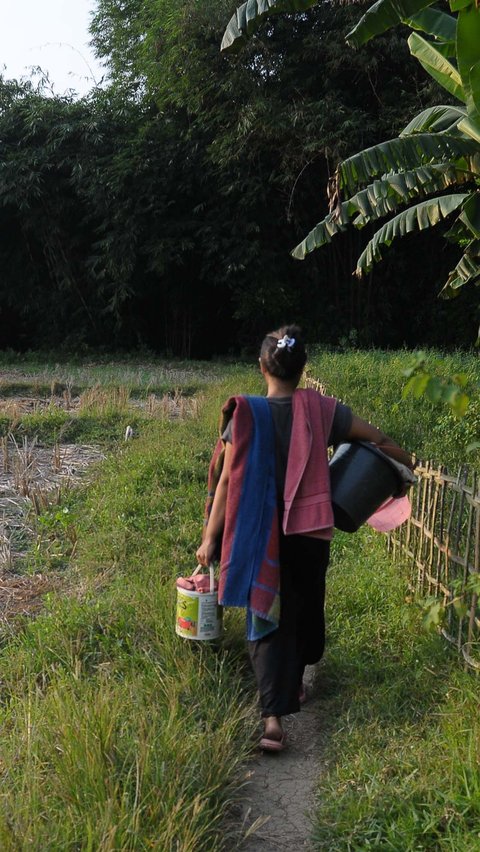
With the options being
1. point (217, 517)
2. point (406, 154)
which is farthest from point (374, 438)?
point (406, 154)

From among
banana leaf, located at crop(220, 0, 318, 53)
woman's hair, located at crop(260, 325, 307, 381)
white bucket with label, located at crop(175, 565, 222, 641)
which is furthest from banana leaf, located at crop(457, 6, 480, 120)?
white bucket with label, located at crop(175, 565, 222, 641)

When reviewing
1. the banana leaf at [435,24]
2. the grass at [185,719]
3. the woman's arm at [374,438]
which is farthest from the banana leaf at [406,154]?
the woman's arm at [374,438]

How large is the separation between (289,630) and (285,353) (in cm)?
103

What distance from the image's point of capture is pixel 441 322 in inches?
721

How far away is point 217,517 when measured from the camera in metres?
3.40

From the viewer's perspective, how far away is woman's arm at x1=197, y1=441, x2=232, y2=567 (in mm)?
3340

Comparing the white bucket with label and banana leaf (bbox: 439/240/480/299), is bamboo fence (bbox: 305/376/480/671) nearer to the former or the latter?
the white bucket with label

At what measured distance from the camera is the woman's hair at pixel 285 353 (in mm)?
3262

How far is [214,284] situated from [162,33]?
5.12m

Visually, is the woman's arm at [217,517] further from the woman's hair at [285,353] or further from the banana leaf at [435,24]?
the banana leaf at [435,24]

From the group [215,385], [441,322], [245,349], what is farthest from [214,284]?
[215,385]

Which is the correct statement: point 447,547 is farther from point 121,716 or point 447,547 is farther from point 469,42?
point 469,42

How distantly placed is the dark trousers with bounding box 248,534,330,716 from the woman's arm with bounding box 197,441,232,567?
0.83 feet

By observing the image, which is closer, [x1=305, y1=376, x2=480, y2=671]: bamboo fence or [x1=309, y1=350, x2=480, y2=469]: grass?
[x1=305, y1=376, x2=480, y2=671]: bamboo fence
